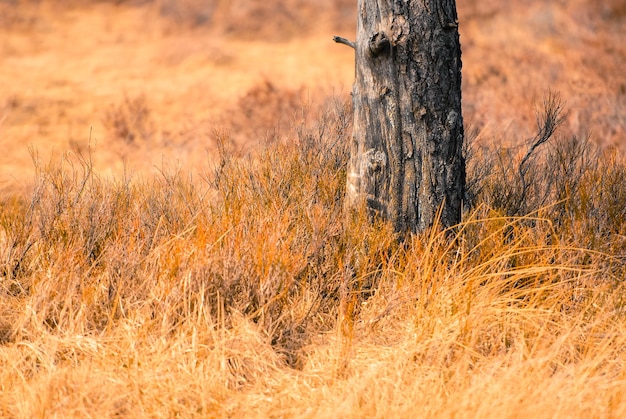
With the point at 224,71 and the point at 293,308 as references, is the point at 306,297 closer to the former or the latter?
the point at 293,308

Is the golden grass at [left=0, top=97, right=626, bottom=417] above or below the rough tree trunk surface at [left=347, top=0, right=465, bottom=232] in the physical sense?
below

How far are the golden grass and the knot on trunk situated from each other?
0.82m

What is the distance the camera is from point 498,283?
3.29 m

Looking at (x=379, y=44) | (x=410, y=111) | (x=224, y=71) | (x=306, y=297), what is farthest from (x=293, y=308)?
(x=224, y=71)

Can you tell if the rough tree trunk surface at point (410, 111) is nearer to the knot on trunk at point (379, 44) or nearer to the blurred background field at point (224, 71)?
the knot on trunk at point (379, 44)

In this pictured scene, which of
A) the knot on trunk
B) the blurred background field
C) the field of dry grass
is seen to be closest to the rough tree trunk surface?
the knot on trunk

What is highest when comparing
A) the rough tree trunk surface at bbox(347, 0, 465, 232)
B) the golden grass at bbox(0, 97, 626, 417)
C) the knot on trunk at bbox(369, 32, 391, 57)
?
the knot on trunk at bbox(369, 32, 391, 57)

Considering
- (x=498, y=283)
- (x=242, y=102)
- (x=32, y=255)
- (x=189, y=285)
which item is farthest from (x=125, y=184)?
(x=242, y=102)

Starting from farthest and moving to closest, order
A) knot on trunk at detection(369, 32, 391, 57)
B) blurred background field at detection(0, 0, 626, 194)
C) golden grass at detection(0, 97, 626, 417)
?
blurred background field at detection(0, 0, 626, 194) → knot on trunk at detection(369, 32, 391, 57) → golden grass at detection(0, 97, 626, 417)

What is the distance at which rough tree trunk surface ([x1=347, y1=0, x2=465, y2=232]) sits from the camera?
12.4ft

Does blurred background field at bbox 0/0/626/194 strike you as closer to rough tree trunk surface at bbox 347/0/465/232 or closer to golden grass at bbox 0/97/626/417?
rough tree trunk surface at bbox 347/0/465/232

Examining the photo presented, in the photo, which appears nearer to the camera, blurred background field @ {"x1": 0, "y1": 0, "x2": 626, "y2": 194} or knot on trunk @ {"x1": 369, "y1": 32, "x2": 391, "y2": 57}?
→ knot on trunk @ {"x1": 369, "y1": 32, "x2": 391, "y2": 57}

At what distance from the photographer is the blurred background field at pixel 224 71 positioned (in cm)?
840

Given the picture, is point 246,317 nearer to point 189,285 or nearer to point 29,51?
point 189,285
